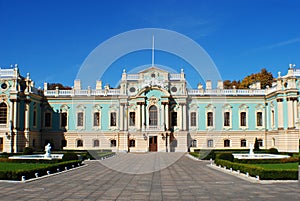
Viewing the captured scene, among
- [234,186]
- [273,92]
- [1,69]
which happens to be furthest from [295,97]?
[1,69]

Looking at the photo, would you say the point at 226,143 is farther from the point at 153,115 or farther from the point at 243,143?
the point at 153,115

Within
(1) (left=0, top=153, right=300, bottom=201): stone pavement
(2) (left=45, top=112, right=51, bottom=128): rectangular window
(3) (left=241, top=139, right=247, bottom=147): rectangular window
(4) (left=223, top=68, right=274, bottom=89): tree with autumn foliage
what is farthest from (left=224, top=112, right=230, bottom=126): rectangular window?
(1) (left=0, top=153, right=300, bottom=201): stone pavement

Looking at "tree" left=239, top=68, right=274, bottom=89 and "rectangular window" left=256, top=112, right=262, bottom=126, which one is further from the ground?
"tree" left=239, top=68, right=274, bottom=89

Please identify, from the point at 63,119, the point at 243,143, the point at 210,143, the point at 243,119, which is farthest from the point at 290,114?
the point at 63,119

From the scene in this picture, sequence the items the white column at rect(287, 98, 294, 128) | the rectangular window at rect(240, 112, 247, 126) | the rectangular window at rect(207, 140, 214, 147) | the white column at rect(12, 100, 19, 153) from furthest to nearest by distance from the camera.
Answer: the rectangular window at rect(240, 112, 247, 126) → the rectangular window at rect(207, 140, 214, 147) → the white column at rect(287, 98, 294, 128) → the white column at rect(12, 100, 19, 153)

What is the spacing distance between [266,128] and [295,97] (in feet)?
24.2

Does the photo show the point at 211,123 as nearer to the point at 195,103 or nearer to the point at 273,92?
the point at 195,103

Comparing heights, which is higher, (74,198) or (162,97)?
(162,97)

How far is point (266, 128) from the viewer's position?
45.2m

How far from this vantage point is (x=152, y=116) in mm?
44750

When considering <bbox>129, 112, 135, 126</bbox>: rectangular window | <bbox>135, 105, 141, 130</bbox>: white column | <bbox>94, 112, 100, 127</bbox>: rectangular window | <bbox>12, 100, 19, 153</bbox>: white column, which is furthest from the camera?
<bbox>94, 112, 100, 127</bbox>: rectangular window

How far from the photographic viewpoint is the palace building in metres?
44.0

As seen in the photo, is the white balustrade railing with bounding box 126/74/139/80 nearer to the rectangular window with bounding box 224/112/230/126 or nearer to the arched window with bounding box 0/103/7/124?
the rectangular window with bounding box 224/112/230/126

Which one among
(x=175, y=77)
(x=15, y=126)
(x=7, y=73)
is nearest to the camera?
(x=15, y=126)
